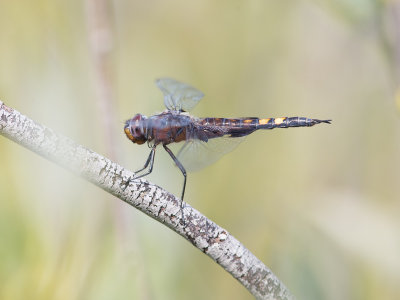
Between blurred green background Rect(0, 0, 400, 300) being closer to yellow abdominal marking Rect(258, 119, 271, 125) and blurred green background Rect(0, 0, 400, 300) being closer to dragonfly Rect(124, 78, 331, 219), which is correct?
dragonfly Rect(124, 78, 331, 219)

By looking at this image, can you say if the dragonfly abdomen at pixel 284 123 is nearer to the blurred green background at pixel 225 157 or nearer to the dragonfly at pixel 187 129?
the dragonfly at pixel 187 129

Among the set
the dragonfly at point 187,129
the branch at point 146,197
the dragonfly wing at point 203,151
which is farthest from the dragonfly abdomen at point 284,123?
the branch at point 146,197

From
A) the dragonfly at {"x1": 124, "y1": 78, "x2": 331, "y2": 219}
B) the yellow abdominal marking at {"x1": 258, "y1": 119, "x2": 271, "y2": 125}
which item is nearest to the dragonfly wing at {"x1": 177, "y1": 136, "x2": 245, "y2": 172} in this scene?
the dragonfly at {"x1": 124, "y1": 78, "x2": 331, "y2": 219}

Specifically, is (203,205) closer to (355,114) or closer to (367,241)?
(367,241)

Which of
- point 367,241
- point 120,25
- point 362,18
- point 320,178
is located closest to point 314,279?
→ point 367,241

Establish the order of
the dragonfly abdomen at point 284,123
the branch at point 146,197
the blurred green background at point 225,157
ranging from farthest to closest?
the dragonfly abdomen at point 284,123 < the blurred green background at point 225,157 < the branch at point 146,197
